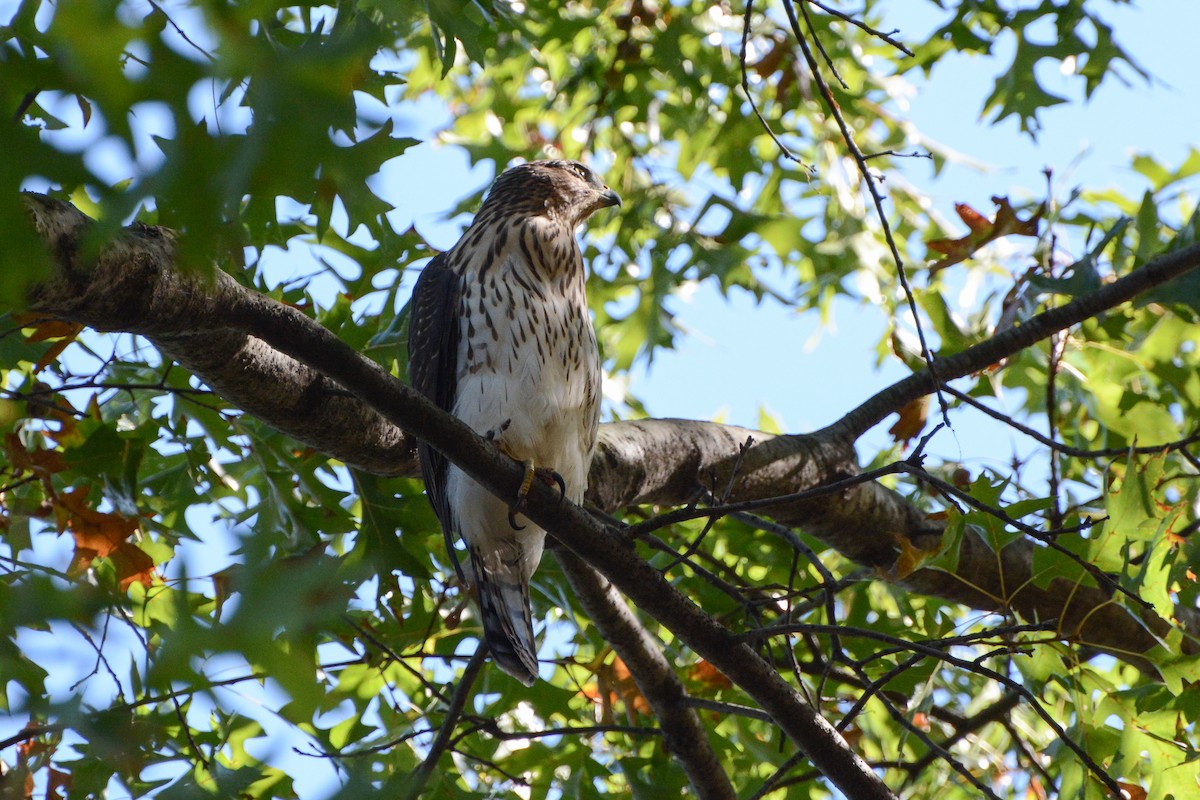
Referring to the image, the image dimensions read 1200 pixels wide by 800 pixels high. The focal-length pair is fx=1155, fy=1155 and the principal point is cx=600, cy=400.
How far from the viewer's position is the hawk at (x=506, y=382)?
368cm

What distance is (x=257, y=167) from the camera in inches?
35.1

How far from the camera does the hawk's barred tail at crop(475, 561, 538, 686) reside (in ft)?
11.8

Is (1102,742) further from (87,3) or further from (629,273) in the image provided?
(629,273)

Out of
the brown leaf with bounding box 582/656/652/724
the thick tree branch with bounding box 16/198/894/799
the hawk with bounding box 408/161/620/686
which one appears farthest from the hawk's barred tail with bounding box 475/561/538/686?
the thick tree branch with bounding box 16/198/894/799

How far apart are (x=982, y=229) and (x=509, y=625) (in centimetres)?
209

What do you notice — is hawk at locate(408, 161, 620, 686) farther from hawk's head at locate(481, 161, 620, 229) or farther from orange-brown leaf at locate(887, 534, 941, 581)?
orange-brown leaf at locate(887, 534, 941, 581)

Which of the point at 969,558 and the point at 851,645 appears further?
the point at 851,645

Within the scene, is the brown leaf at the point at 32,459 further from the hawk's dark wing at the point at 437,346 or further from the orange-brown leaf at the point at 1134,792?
the orange-brown leaf at the point at 1134,792

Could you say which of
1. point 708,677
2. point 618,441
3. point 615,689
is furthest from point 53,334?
point 708,677

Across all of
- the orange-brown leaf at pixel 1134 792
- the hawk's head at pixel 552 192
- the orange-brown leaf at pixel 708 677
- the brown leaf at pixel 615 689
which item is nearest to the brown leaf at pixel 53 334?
the hawk's head at pixel 552 192

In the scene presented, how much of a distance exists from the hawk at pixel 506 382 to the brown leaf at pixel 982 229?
4.19 feet

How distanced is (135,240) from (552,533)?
43.8 inches

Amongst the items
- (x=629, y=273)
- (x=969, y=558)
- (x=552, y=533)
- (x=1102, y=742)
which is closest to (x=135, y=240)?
(x=552, y=533)

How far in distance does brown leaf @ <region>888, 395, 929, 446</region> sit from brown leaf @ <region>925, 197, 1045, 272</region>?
20.1 inches
